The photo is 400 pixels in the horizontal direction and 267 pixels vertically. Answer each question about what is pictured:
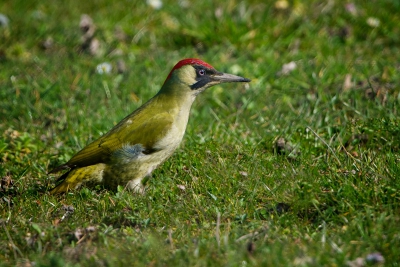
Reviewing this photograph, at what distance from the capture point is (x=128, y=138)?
4363 millimetres

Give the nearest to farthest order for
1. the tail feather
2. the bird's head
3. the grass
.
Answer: the grass
the tail feather
the bird's head

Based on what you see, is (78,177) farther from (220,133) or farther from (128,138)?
(220,133)

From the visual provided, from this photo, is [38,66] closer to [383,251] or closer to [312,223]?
[312,223]

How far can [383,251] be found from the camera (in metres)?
3.10

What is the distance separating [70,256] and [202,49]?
3.93 metres

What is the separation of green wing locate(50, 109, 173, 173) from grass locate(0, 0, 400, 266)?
263 mm

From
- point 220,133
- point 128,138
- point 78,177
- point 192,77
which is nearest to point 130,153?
point 128,138

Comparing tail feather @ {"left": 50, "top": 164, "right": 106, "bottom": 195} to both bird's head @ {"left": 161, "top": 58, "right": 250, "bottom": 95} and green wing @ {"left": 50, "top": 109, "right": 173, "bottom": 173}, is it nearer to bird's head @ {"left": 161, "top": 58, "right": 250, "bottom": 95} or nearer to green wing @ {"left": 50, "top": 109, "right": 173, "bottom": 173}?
green wing @ {"left": 50, "top": 109, "right": 173, "bottom": 173}

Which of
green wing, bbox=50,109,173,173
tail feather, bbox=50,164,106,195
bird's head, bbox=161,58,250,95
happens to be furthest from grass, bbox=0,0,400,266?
bird's head, bbox=161,58,250,95

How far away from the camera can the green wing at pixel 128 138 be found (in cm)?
433

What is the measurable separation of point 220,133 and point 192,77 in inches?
23.7

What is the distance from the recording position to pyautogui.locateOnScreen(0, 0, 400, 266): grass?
3314 mm

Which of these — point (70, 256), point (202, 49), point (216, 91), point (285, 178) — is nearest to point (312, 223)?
point (285, 178)

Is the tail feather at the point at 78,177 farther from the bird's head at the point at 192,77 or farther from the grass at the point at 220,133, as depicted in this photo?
the bird's head at the point at 192,77
